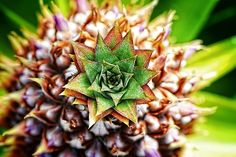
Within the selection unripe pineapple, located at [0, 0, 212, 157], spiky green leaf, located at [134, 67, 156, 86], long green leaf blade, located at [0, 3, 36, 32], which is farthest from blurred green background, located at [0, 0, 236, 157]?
spiky green leaf, located at [134, 67, 156, 86]

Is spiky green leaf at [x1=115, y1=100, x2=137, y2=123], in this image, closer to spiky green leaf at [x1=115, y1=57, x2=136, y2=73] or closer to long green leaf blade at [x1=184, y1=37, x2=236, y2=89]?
spiky green leaf at [x1=115, y1=57, x2=136, y2=73]

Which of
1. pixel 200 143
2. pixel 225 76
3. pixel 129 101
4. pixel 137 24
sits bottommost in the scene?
pixel 129 101

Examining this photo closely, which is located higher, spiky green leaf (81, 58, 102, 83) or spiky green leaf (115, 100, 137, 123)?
spiky green leaf (81, 58, 102, 83)

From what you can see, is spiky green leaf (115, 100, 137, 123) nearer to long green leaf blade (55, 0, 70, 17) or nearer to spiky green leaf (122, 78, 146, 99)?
spiky green leaf (122, 78, 146, 99)

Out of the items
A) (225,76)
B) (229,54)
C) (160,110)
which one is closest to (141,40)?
(160,110)

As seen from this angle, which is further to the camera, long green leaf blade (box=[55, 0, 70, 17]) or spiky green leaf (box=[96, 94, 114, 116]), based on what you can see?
long green leaf blade (box=[55, 0, 70, 17])

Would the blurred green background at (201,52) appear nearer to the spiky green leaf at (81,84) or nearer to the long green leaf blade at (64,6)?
the long green leaf blade at (64,6)

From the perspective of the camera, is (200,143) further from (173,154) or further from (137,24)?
(137,24)

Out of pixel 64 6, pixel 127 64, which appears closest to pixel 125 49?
pixel 127 64

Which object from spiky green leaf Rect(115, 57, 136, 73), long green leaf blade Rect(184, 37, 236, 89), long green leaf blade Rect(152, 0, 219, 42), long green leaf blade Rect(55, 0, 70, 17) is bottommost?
spiky green leaf Rect(115, 57, 136, 73)
